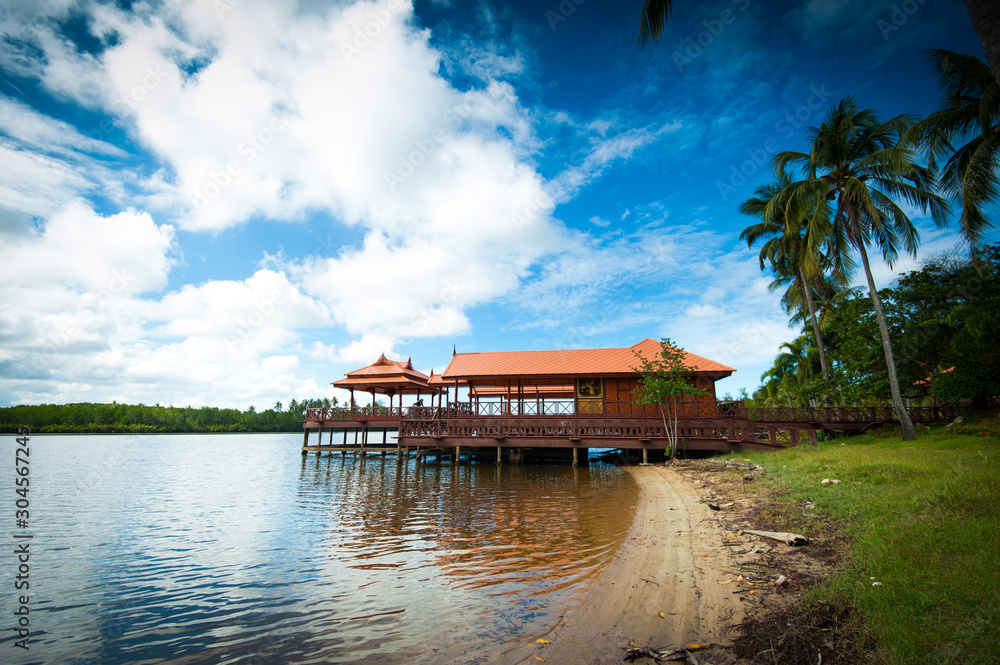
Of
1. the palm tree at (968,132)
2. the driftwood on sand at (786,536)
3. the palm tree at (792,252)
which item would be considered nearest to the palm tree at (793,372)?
the palm tree at (792,252)

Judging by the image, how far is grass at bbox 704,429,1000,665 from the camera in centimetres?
335

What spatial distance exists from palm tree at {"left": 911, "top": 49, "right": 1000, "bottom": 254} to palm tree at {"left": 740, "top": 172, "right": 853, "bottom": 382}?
16.9 feet

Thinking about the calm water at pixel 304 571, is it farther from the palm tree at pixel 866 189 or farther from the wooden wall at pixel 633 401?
the palm tree at pixel 866 189

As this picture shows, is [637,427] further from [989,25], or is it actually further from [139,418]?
[139,418]

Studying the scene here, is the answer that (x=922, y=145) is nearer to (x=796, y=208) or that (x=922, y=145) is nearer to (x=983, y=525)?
(x=796, y=208)

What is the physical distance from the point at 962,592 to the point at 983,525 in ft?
5.87

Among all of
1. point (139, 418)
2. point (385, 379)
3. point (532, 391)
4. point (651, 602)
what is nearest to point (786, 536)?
point (651, 602)

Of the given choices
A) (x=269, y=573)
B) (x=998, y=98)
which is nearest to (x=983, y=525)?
(x=269, y=573)

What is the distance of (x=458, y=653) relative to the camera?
4680 millimetres

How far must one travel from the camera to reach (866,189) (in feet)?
55.8

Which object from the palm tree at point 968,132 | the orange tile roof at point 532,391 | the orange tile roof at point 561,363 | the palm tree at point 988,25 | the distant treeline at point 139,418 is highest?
the palm tree at point 968,132

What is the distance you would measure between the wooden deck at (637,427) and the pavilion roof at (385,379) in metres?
2.61

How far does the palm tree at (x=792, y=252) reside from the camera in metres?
19.5

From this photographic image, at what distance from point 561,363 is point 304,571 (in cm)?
1909
